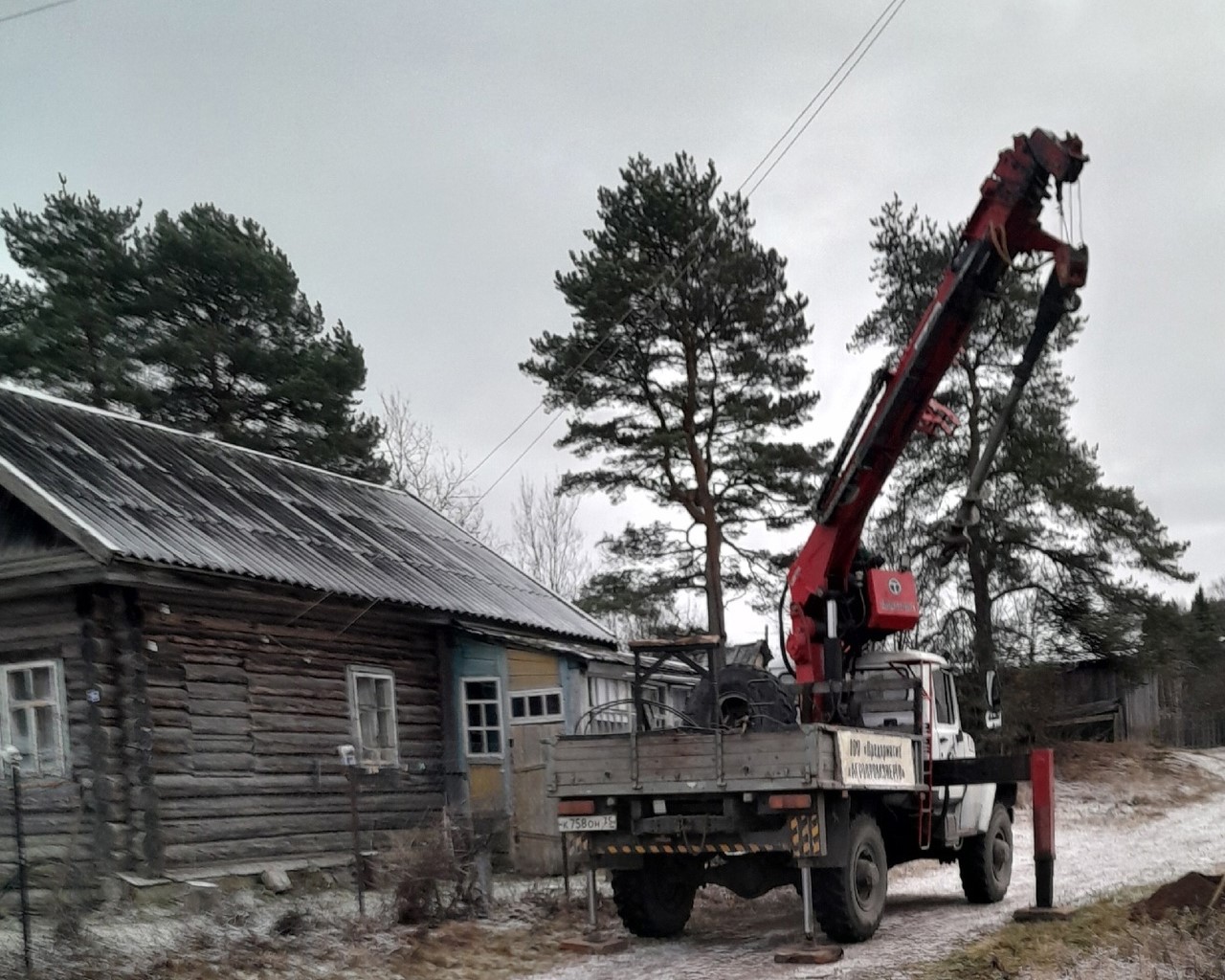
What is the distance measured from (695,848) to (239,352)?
2358 cm

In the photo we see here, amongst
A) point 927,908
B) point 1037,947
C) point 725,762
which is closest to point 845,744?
point 725,762

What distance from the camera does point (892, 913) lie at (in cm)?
1385

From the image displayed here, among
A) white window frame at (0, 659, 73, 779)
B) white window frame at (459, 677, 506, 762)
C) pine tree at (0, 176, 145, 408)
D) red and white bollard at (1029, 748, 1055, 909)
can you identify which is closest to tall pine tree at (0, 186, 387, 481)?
A: pine tree at (0, 176, 145, 408)

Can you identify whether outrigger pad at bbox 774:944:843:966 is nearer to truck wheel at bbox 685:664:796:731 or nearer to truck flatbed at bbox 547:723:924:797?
truck flatbed at bbox 547:723:924:797

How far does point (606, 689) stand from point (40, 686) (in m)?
9.00

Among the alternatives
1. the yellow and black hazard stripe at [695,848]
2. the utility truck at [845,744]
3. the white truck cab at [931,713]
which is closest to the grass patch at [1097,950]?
the utility truck at [845,744]

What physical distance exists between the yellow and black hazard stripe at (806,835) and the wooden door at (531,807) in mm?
6848

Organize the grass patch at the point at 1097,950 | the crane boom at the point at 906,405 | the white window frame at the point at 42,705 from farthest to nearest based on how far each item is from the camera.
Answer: the white window frame at the point at 42,705 → the crane boom at the point at 906,405 → the grass patch at the point at 1097,950

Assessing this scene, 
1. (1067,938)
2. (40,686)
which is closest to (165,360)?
(40,686)

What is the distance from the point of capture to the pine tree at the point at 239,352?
32062 mm

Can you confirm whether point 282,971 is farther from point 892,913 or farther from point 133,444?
point 133,444

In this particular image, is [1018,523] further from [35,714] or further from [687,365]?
[35,714]

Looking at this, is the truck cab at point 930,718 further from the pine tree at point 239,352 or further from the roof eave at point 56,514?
the pine tree at point 239,352

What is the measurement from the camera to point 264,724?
16.8 metres
